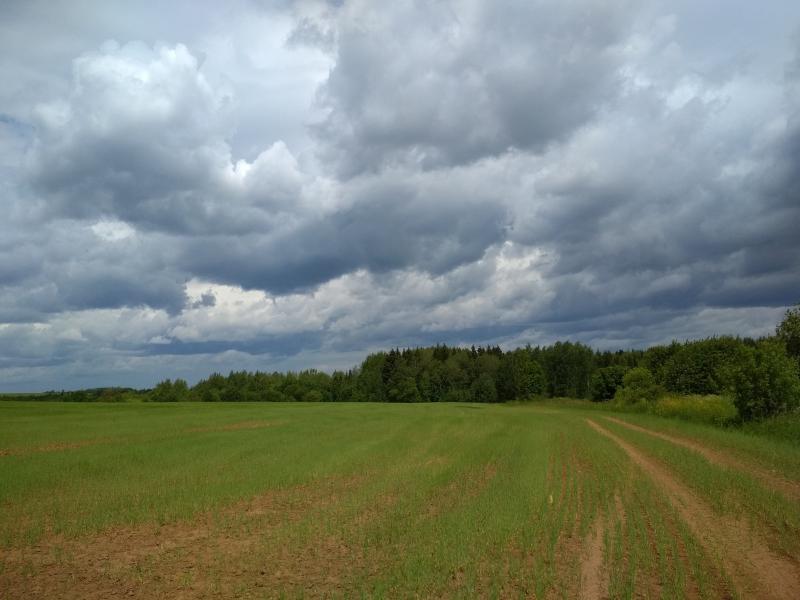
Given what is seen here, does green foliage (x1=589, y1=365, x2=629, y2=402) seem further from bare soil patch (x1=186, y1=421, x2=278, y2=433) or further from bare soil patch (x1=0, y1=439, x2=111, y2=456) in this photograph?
bare soil patch (x1=0, y1=439, x2=111, y2=456)

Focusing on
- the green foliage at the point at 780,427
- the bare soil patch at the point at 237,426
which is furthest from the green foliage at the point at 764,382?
the bare soil patch at the point at 237,426

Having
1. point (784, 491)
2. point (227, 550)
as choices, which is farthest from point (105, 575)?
point (784, 491)

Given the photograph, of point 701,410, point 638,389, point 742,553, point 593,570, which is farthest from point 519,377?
point 593,570

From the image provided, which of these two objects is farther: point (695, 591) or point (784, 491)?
point (784, 491)

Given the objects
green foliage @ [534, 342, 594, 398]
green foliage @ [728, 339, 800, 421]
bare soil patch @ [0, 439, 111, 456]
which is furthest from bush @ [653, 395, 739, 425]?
green foliage @ [534, 342, 594, 398]

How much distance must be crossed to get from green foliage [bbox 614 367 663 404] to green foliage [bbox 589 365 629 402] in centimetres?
6822

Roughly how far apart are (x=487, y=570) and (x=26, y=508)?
14554mm

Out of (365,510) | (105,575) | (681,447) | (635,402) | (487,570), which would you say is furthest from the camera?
(635,402)

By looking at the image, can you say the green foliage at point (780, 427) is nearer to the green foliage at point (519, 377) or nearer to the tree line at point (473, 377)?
the tree line at point (473, 377)

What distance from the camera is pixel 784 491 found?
57.0 ft

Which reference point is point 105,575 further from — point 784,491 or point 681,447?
point 681,447

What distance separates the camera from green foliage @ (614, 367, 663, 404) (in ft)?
248

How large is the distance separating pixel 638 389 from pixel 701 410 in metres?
29.5

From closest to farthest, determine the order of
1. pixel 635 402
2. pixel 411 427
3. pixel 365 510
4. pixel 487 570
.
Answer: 1. pixel 487 570
2. pixel 365 510
3. pixel 411 427
4. pixel 635 402
